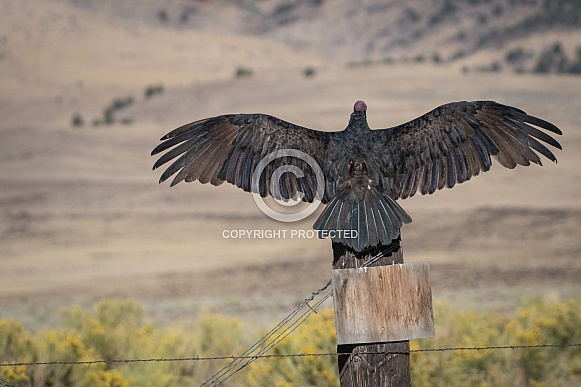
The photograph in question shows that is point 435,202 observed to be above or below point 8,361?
above

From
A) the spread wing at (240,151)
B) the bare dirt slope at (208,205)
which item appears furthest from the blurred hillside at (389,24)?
the spread wing at (240,151)

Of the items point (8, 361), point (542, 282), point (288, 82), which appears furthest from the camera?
point (288, 82)

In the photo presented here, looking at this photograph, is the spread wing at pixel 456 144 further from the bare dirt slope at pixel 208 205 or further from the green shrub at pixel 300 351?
the bare dirt slope at pixel 208 205

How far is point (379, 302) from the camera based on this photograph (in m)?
4.44

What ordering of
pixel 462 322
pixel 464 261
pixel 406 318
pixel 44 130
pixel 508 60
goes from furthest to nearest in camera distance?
pixel 508 60
pixel 44 130
pixel 464 261
pixel 462 322
pixel 406 318

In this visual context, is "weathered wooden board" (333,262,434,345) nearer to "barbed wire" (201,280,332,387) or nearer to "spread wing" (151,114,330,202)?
"barbed wire" (201,280,332,387)

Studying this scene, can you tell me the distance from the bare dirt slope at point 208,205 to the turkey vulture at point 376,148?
31.5ft

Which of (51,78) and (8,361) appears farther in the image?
(51,78)

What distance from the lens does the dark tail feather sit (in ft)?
15.2

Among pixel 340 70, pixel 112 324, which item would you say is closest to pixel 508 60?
pixel 340 70

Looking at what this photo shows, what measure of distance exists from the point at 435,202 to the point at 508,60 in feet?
70.9

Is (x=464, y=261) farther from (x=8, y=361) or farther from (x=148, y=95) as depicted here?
(x=148, y=95)

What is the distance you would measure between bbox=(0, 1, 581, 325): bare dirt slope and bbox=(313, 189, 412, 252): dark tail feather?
10265 mm

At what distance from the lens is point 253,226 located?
2147 cm
